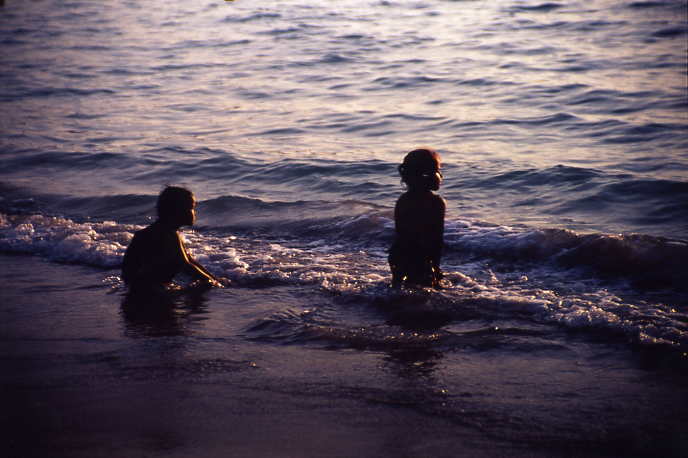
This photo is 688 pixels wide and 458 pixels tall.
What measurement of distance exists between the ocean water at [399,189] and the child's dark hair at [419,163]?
2.77ft

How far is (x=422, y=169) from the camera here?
512 centimetres

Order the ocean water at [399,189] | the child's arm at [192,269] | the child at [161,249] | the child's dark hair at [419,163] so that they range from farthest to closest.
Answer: the child's arm at [192,269], the child at [161,249], the child's dark hair at [419,163], the ocean water at [399,189]

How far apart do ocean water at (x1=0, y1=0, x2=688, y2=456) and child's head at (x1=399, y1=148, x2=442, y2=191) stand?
2.52 ft

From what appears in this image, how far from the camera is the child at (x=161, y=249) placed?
521cm

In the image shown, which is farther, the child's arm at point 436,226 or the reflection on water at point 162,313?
the child's arm at point 436,226

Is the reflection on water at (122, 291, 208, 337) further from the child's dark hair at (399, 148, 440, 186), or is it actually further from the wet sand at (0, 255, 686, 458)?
the child's dark hair at (399, 148, 440, 186)

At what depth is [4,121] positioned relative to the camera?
13.2 metres

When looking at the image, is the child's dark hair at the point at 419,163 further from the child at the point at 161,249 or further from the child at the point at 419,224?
the child at the point at 161,249

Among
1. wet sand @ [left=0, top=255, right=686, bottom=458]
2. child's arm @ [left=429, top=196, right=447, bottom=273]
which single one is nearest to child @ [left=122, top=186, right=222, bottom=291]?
wet sand @ [left=0, top=255, right=686, bottom=458]

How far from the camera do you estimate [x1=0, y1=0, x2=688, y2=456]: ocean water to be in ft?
13.4

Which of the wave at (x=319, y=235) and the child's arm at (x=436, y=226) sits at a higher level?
the child's arm at (x=436, y=226)

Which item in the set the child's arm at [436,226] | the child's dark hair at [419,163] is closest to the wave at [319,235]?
the child's arm at [436,226]

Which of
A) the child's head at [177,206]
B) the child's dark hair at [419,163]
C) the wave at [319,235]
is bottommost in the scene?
the wave at [319,235]

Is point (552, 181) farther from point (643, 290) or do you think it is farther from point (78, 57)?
point (78, 57)
